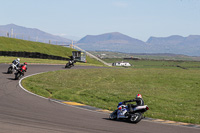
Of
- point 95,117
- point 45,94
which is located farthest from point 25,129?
point 45,94

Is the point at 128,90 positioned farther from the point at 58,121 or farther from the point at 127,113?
the point at 58,121

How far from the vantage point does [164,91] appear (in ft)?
90.5

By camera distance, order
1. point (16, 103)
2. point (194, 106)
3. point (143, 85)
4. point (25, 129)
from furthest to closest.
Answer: point (143, 85) < point (194, 106) < point (16, 103) < point (25, 129)

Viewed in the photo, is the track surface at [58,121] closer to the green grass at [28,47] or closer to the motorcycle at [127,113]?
the motorcycle at [127,113]

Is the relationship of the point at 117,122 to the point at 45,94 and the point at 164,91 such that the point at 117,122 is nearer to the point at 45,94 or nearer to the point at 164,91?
the point at 45,94

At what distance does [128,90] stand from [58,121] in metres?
14.6

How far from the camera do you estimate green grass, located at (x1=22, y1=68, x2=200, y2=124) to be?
67.1ft

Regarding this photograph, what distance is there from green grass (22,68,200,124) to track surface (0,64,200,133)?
284 cm

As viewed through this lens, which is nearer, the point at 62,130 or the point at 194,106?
the point at 62,130

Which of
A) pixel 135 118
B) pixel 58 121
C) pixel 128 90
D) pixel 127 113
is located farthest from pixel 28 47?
pixel 135 118

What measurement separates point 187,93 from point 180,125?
14.2 meters

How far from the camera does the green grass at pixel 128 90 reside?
2044 centimetres

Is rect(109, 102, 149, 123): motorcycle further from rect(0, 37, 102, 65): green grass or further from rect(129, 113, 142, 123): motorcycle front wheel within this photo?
rect(0, 37, 102, 65): green grass

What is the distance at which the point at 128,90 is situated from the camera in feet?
87.1
